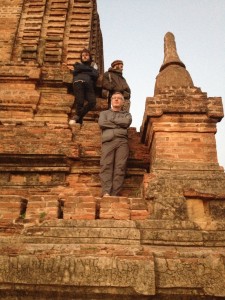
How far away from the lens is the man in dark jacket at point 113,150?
4.54 meters

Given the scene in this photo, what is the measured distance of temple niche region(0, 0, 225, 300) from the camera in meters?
3.05

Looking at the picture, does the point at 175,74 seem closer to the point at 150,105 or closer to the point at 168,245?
the point at 150,105

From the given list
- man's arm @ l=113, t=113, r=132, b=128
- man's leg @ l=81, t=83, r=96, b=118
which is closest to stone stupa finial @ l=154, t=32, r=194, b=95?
man's arm @ l=113, t=113, r=132, b=128

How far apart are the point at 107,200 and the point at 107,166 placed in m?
0.87

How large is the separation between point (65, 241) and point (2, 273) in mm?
655

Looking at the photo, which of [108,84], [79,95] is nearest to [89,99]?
[79,95]

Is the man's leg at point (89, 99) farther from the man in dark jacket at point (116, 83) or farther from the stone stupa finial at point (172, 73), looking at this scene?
the stone stupa finial at point (172, 73)

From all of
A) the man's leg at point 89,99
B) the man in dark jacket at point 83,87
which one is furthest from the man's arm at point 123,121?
the man's leg at point 89,99

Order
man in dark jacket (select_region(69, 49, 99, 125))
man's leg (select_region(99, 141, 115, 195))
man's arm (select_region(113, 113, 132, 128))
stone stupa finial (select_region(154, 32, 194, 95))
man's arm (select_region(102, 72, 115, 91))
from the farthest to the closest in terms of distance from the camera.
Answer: man's arm (select_region(102, 72, 115, 91))
man in dark jacket (select_region(69, 49, 99, 125))
stone stupa finial (select_region(154, 32, 194, 95))
man's arm (select_region(113, 113, 132, 128))
man's leg (select_region(99, 141, 115, 195))

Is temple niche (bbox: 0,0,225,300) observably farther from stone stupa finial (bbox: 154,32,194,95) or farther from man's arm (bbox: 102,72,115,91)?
man's arm (bbox: 102,72,115,91)

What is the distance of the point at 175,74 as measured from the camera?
5.51 m

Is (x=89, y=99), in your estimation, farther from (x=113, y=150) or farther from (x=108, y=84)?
(x=113, y=150)

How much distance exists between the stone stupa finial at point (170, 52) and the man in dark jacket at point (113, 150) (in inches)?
65.1

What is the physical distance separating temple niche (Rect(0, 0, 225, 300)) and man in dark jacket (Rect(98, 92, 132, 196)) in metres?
0.34
